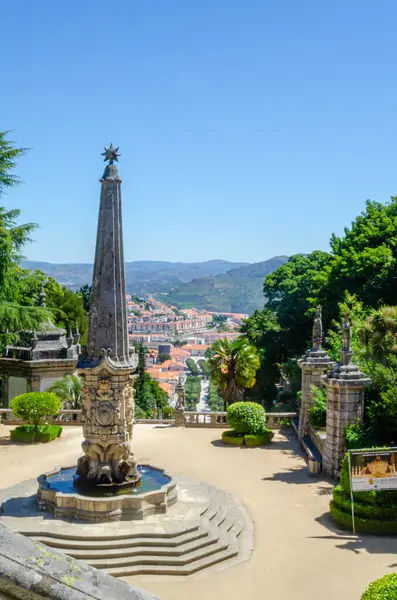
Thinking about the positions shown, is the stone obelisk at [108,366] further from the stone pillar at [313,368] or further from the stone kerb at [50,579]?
the stone kerb at [50,579]

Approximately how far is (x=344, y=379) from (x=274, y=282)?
27745 millimetres

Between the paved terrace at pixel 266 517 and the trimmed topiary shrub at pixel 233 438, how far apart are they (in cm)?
55

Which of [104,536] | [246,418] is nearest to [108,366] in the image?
[104,536]

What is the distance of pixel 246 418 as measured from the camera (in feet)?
77.6

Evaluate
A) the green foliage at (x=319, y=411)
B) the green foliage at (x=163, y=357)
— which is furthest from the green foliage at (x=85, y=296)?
the green foliage at (x=163, y=357)

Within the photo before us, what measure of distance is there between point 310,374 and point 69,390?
10.8 metres

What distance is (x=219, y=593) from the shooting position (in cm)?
1170

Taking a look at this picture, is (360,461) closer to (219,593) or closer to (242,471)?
(219,593)

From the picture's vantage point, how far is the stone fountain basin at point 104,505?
14.2 metres

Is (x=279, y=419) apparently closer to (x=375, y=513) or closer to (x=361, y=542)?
(x=375, y=513)

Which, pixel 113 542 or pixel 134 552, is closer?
pixel 134 552

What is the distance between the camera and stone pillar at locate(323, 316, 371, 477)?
1842 cm

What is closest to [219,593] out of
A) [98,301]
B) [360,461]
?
[360,461]

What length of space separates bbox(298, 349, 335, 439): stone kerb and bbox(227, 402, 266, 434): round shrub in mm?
1710
